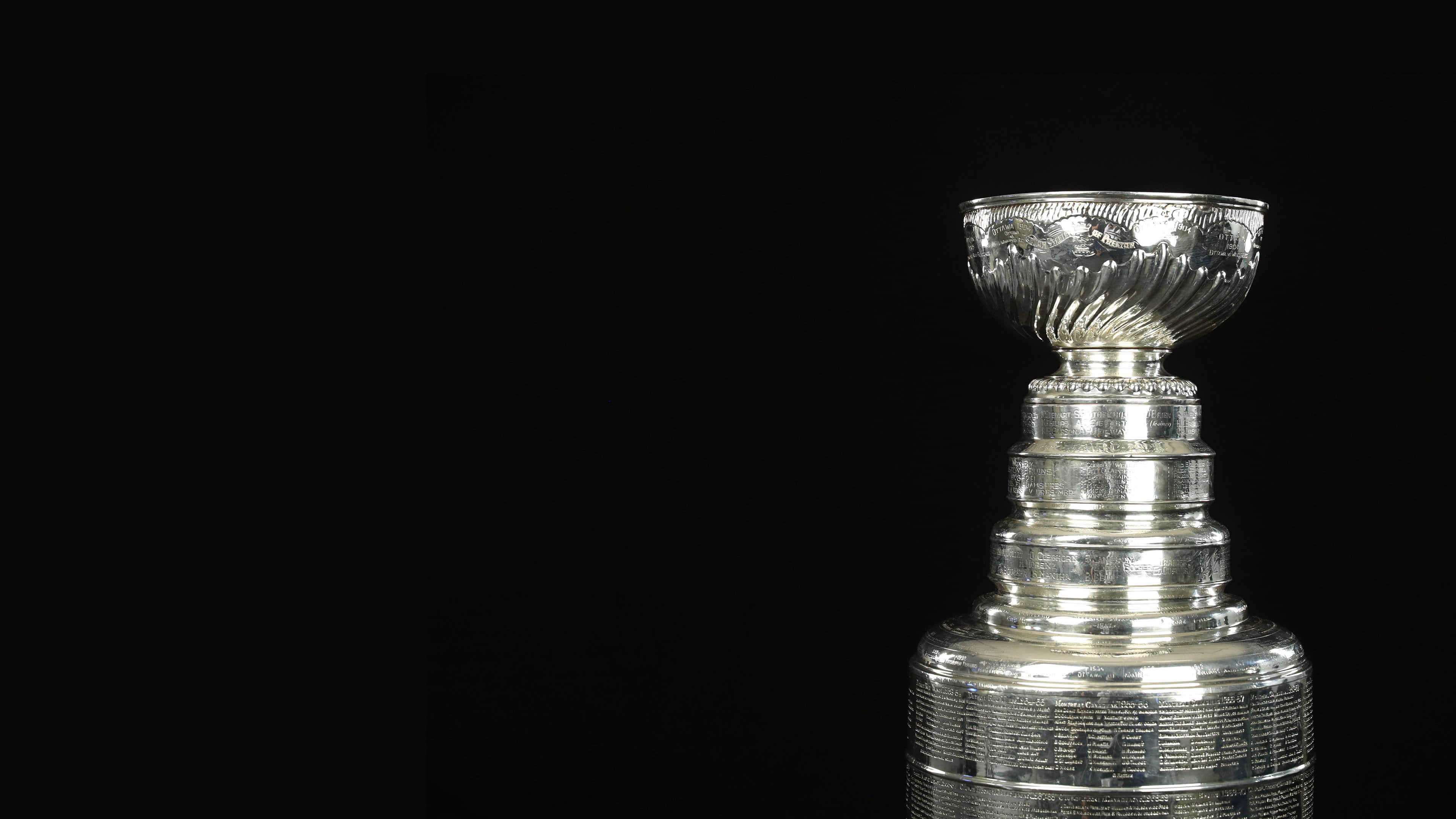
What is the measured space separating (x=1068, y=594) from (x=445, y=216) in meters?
1.12

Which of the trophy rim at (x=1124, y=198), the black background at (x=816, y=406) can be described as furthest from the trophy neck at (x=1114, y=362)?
the black background at (x=816, y=406)

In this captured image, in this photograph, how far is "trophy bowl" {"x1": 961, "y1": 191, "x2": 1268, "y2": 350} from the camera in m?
2.06

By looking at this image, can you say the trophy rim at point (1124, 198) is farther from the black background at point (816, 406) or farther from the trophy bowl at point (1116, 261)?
the black background at point (816, 406)

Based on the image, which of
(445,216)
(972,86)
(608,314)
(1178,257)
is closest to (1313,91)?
(972,86)

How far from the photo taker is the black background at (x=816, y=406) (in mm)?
2617

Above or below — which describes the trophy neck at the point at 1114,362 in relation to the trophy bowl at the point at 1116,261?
below

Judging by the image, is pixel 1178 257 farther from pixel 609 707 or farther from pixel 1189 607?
pixel 609 707

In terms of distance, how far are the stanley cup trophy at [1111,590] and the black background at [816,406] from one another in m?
0.48

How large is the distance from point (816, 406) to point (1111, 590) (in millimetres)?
699

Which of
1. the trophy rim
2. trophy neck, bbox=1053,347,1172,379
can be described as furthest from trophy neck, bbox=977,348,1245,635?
the trophy rim

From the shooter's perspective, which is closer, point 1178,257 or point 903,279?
point 1178,257

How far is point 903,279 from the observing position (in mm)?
2691

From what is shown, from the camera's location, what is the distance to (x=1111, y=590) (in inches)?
83.3

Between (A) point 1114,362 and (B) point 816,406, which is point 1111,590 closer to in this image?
(A) point 1114,362
